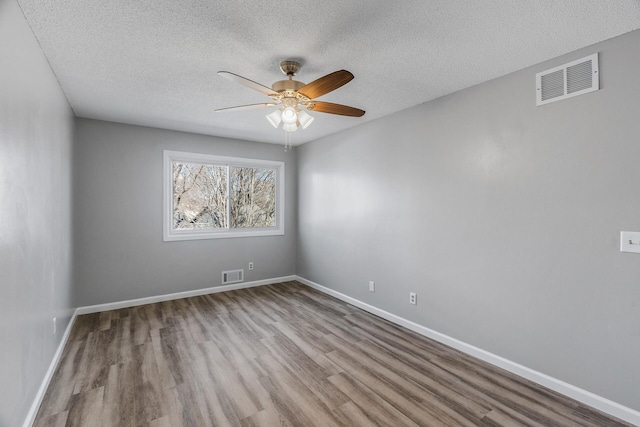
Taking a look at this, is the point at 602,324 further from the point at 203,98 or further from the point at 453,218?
the point at 203,98

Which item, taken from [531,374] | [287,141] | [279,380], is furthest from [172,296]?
[531,374]

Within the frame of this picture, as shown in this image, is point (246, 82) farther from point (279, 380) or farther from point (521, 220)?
point (521, 220)

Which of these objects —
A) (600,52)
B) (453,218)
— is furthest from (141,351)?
(600,52)

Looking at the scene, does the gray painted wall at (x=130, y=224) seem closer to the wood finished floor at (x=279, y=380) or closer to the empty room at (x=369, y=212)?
the empty room at (x=369, y=212)

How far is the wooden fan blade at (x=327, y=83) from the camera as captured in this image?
175 centimetres

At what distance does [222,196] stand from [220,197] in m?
0.04

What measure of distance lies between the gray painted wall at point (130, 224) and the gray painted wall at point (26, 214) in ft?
3.67

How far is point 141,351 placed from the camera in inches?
105

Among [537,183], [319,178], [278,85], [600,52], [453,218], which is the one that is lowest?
[453,218]

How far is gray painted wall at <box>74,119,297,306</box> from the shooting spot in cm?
357

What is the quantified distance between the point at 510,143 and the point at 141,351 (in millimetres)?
3672

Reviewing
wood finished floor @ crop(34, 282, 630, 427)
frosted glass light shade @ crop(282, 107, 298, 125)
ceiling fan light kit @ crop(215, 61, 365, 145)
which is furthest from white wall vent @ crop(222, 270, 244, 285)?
frosted glass light shade @ crop(282, 107, 298, 125)

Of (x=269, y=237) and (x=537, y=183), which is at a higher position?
(x=537, y=183)

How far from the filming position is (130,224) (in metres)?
3.85
